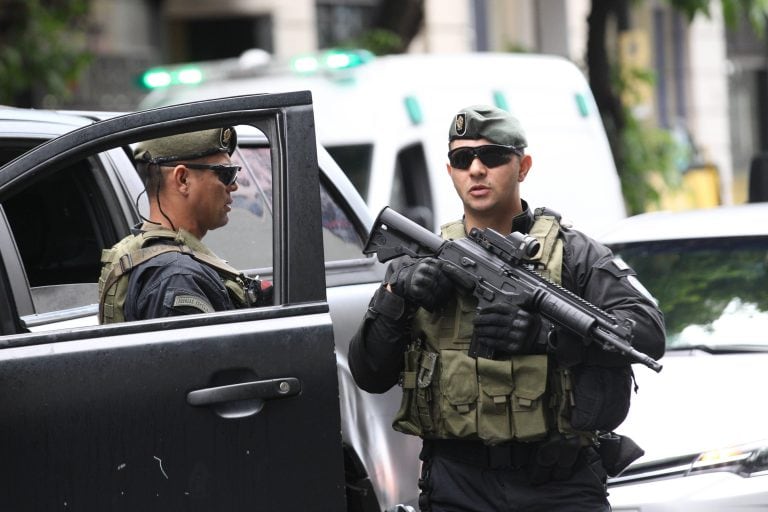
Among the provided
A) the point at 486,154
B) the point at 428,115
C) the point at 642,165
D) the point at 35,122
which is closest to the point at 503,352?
the point at 486,154

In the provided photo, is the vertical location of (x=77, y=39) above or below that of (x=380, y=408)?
above

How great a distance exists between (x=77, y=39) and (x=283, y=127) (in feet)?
30.6

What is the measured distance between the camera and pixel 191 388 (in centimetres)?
293

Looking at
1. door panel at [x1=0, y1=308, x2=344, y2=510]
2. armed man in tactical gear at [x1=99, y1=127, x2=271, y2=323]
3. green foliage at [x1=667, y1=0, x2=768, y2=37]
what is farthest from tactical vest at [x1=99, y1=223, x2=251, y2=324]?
green foliage at [x1=667, y1=0, x2=768, y2=37]

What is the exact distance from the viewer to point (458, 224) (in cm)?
349

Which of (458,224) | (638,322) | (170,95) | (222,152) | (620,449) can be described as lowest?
(620,449)

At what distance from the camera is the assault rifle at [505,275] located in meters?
3.13

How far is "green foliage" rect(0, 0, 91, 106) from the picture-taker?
31.4 ft

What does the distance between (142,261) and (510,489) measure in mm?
1023

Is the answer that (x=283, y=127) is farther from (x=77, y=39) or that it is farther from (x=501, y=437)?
(x=77, y=39)

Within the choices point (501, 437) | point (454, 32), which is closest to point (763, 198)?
point (501, 437)

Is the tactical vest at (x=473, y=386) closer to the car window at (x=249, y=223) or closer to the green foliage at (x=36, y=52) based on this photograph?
the car window at (x=249, y=223)

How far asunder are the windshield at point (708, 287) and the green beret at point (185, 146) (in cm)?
229

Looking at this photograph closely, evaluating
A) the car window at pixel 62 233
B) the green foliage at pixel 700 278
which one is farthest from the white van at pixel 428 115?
the car window at pixel 62 233
